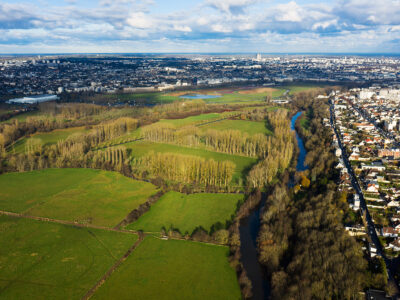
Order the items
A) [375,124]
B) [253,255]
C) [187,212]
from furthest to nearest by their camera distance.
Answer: [375,124] < [187,212] < [253,255]

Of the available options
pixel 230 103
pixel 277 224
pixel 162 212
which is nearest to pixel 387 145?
pixel 277 224

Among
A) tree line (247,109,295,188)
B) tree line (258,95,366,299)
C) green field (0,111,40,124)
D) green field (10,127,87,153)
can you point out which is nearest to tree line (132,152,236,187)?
tree line (247,109,295,188)

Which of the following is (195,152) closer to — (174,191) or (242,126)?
(174,191)

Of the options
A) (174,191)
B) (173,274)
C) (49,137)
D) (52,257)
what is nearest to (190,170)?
(174,191)

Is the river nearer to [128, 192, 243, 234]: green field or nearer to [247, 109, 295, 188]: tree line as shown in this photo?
[128, 192, 243, 234]: green field

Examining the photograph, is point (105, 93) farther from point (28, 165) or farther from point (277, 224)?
point (277, 224)
